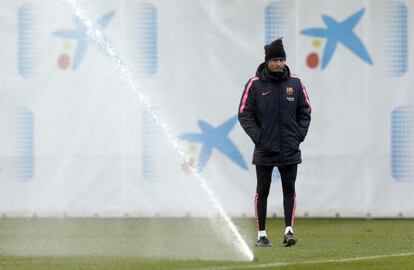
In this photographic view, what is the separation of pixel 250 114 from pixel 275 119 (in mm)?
245

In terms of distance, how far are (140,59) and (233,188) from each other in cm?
191

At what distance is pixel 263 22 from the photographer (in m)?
16.7

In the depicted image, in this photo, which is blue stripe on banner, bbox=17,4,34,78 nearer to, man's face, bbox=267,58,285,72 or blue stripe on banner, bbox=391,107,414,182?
blue stripe on banner, bbox=391,107,414,182

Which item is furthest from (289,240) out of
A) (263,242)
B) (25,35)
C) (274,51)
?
(25,35)

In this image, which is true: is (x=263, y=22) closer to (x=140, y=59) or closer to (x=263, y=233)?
(x=140, y=59)

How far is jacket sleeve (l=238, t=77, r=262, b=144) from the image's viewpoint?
12.8 metres

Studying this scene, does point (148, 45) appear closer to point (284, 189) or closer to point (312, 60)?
point (312, 60)

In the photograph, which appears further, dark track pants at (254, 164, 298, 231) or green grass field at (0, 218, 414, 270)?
dark track pants at (254, 164, 298, 231)

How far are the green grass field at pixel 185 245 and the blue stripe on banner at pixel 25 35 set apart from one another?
6.38 feet

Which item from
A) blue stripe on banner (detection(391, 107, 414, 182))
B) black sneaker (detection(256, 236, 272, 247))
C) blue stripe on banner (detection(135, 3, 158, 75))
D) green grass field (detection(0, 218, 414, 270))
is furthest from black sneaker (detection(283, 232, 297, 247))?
blue stripe on banner (detection(135, 3, 158, 75))

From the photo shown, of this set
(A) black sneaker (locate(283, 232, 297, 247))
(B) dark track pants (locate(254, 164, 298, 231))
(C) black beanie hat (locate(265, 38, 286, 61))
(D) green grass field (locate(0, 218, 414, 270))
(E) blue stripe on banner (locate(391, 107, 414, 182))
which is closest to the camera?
(D) green grass field (locate(0, 218, 414, 270))

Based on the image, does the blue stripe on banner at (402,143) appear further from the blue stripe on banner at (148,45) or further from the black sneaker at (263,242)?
the black sneaker at (263,242)

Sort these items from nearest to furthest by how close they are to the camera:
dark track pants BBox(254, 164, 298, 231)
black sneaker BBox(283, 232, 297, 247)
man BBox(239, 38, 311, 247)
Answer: black sneaker BBox(283, 232, 297, 247)
man BBox(239, 38, 311, 247)
dark track pants BBox(254, 164, 298, 231)

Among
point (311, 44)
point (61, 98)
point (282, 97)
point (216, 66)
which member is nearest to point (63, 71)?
point (61, 98)
